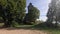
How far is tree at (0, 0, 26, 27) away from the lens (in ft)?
96.2

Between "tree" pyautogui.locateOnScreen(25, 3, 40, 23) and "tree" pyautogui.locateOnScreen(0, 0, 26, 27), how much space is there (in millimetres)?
14146

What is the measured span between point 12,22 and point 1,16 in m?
2.68

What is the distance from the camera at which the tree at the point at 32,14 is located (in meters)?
46.5

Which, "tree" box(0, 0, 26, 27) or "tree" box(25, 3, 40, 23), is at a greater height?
"tree" box(0, 0, 26, 27)

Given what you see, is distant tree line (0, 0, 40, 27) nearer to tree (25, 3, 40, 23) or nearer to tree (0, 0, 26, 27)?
tree (0, 0, 26, 27)

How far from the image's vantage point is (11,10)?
96.3 ft

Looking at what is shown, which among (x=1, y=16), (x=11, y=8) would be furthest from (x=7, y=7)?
(x=1, y=16)

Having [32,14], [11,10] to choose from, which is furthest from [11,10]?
[32,14]

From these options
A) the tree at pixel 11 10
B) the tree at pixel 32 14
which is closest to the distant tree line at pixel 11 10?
the tree at pixel 11 10

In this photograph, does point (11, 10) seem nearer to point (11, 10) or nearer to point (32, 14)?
point (11, 10)

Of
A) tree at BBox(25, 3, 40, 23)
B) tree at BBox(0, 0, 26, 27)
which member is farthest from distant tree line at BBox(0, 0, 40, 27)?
tree at BBox(25, 3, 40, 23)

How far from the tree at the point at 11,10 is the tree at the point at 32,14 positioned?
46.4ft

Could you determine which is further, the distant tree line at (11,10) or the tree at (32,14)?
the tree at (32,14)

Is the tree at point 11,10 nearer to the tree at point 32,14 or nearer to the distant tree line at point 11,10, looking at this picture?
the distant tree line at point 11,10
